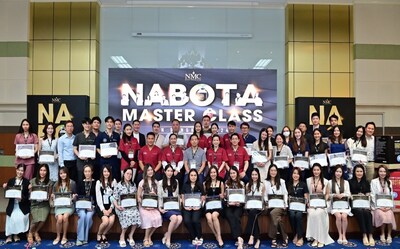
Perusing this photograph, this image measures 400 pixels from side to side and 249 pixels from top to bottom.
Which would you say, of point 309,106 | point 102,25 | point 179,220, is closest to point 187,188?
point 179,220

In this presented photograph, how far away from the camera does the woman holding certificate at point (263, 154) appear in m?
6.11

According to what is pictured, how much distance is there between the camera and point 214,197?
5.52 metres

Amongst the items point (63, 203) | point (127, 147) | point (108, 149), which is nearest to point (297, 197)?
point (127, 147)

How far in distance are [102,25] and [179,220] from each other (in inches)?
198

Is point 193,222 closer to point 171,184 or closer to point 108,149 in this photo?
point 171,184

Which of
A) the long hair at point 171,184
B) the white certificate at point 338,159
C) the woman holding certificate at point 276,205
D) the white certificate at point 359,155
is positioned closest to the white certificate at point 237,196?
the woman holding certificate at point 276,205

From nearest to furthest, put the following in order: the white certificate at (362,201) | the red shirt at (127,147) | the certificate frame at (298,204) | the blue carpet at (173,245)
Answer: the blue carpet at (173,245) → the certificate frame at (298,204) → the white certificate at (362,201) → the red shirt at (127,147)

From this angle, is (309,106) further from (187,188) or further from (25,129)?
(25,129)

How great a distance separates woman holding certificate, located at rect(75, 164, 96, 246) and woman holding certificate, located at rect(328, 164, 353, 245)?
354 cm

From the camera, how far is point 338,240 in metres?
5.48

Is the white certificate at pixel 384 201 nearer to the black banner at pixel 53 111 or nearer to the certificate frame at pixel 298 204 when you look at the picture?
the certificate frame at pixel 298 204

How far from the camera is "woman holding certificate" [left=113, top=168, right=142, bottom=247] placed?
17.6 feet

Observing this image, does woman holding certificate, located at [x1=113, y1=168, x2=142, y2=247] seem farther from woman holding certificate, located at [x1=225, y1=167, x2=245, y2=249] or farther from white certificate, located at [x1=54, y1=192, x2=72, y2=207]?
woman holding certificate, located at [x1=225, y1=167, x2=245, y2=249]

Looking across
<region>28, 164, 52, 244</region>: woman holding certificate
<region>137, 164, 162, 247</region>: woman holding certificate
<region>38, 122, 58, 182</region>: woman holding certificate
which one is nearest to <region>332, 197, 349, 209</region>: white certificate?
<region>137, 164, 162, 247</region>: woman holding certificate
